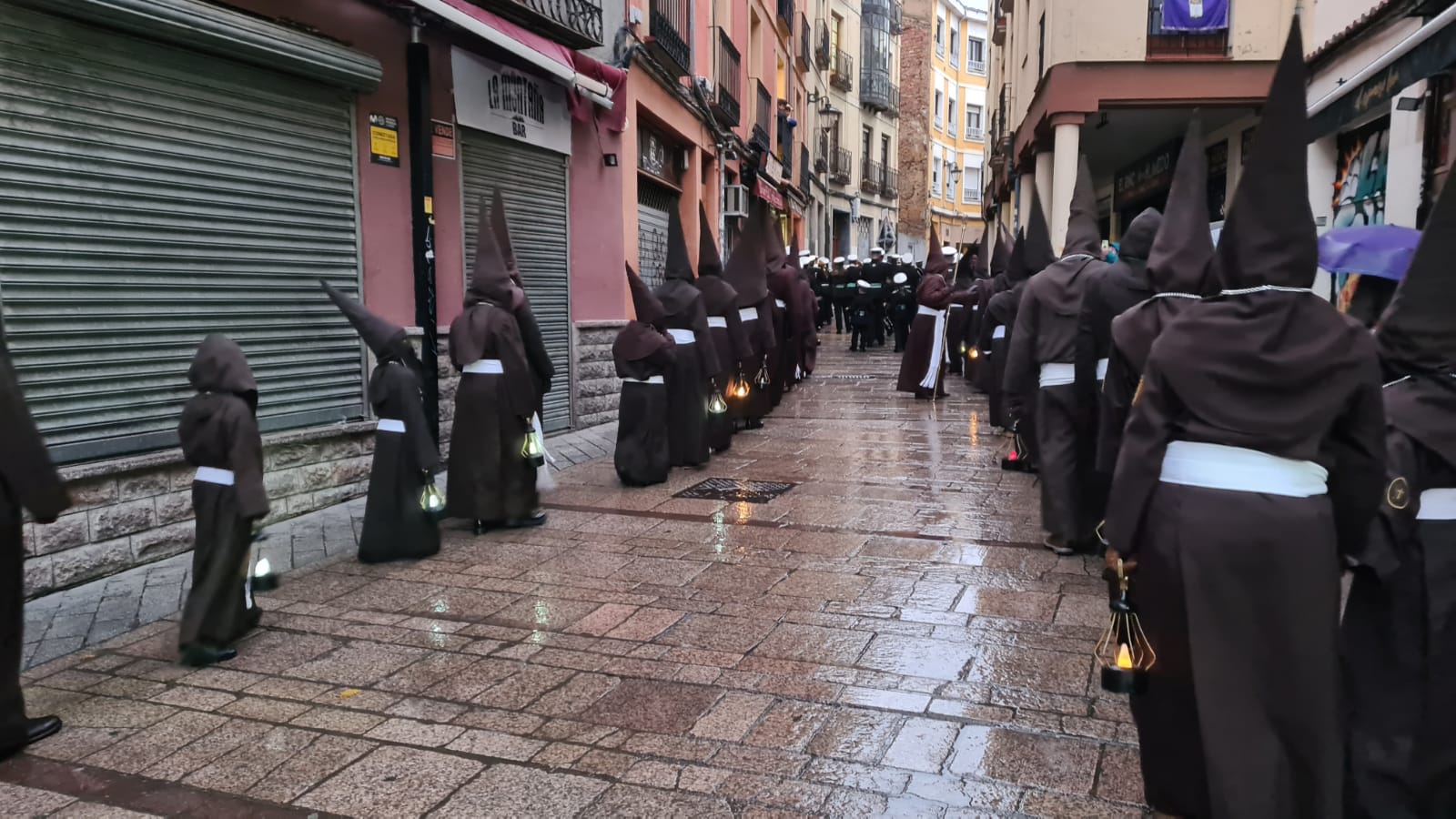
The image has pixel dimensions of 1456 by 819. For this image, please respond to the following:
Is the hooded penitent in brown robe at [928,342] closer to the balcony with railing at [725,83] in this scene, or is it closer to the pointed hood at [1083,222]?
the balcony with railing at [725,83]

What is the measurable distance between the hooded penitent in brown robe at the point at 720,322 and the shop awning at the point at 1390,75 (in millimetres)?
5106

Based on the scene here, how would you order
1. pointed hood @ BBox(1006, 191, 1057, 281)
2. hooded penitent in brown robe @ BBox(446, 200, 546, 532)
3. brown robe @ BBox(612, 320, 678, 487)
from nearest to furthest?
hooded penitent in brown robe @ BBox(446, 200, 546, 532) < pointed hood @ BBox(1006, 191, 1057, 281) < brown robe @ BBox(612, 320, 678, 487)

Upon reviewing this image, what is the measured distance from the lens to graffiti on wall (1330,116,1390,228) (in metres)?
10.5

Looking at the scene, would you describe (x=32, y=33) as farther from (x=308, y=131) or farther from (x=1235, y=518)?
(x=1235, y=518)

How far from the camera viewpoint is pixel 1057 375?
20.3 ft

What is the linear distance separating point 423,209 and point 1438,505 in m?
7.13

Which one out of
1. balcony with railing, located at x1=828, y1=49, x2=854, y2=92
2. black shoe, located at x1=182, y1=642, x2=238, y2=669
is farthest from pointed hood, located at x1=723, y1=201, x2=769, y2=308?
balcony with railing, located at x1=828, y1=49, x2=854, y2=92

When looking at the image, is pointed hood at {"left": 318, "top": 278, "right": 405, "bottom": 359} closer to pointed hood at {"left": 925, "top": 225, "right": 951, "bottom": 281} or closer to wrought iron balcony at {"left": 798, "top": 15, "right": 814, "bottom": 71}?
pointed hood at {"left": 925, "top": 225, "right": 951, "bottom": 281}

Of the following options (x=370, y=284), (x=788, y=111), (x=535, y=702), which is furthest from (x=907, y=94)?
(x=535, y=702)

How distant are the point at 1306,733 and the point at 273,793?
313cm

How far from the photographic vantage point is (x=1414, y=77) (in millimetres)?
8484

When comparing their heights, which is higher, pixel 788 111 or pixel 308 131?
pixel 788 111

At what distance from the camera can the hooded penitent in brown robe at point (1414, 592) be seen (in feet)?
9.91

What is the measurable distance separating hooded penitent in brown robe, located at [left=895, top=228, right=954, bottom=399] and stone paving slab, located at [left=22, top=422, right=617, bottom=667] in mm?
8479
